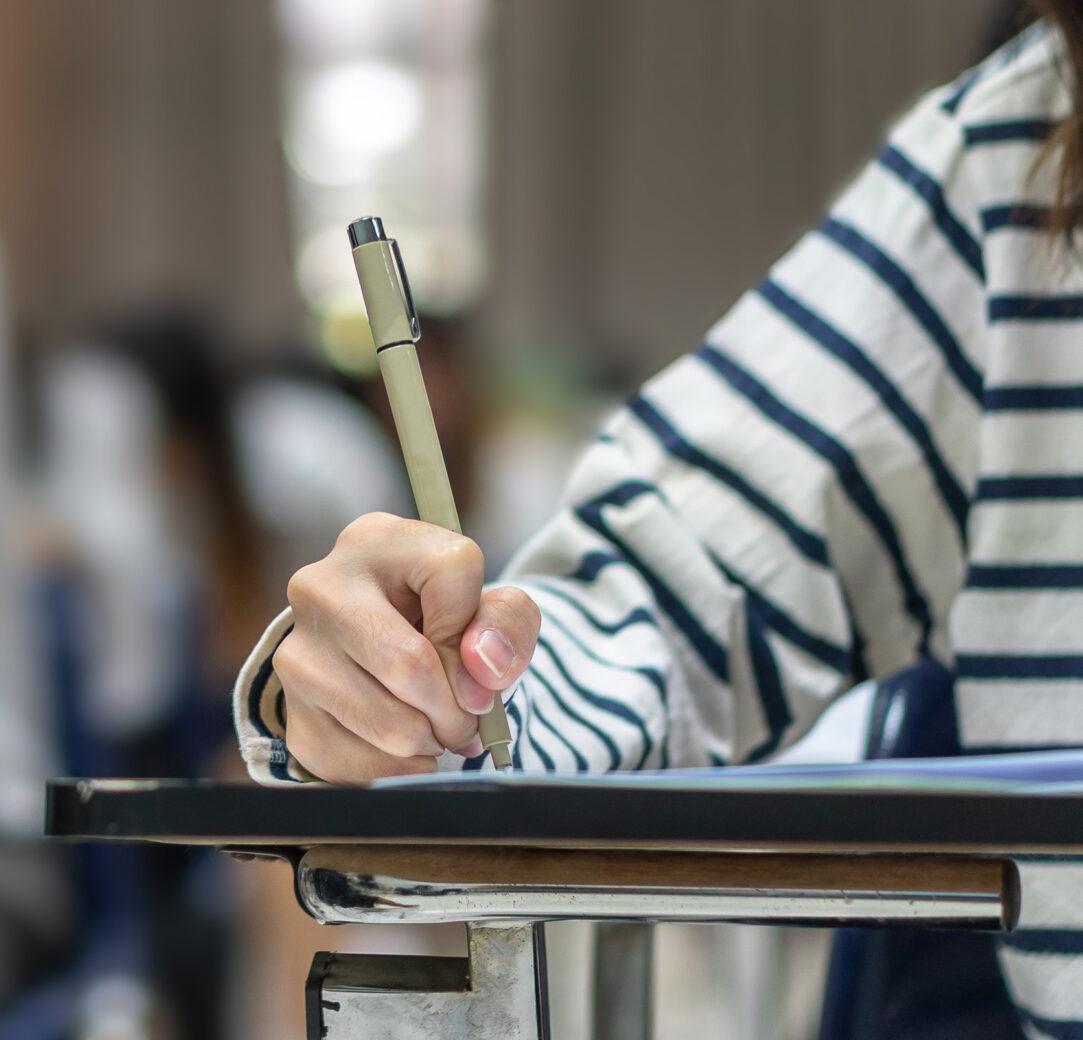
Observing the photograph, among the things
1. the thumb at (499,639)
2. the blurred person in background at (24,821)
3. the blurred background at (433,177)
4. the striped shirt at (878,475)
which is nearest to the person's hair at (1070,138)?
the striped shirt at (878,475)

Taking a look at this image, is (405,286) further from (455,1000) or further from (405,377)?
(455,1000)

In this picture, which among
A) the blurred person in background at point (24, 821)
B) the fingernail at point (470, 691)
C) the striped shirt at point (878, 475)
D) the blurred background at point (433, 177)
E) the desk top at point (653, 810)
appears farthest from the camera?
the blurred background at point (433, 177)

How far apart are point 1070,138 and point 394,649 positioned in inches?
12.7

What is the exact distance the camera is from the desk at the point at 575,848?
0.18 meters

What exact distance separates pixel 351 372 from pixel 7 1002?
1528mm

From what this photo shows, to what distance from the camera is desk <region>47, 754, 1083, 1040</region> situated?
7.0 inches

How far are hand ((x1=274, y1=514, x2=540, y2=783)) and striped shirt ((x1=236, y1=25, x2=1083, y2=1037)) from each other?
0.13m

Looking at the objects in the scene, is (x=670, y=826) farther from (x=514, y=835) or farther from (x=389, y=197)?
(x=389, y=197)

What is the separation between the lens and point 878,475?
0.48 metres

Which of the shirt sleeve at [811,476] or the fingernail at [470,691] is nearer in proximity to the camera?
the fingernail at [470,691]

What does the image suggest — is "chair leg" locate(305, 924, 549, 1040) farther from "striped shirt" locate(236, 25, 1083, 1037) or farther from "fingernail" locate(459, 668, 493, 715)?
"striped shirt" locate(236, 25, 1083, 1037)

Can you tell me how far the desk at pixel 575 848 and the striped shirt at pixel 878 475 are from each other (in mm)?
201

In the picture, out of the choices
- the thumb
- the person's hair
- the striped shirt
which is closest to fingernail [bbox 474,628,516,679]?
the thumb

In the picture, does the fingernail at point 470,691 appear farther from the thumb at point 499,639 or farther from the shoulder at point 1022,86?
the shoulder at point 1022,86
